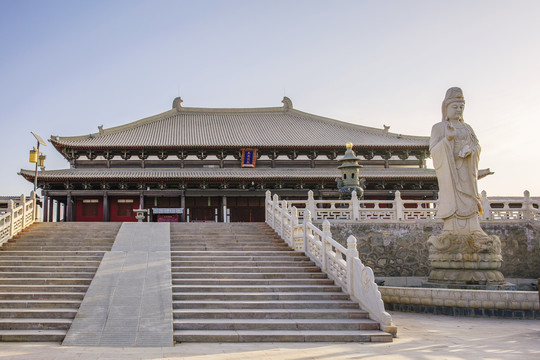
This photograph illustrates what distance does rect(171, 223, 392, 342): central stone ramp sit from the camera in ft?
29.5

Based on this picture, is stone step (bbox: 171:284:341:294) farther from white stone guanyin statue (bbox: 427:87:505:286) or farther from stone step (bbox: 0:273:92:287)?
white stone guanyin statue (bbox: 427:87:505:286)

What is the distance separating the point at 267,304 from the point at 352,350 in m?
2.69

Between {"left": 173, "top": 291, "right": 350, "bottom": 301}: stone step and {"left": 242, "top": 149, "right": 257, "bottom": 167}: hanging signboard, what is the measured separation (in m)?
18.7

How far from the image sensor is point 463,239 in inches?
510

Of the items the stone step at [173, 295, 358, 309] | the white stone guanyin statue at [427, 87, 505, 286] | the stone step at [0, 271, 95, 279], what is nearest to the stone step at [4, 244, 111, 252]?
the stone step at [0, 271, 95, 279]

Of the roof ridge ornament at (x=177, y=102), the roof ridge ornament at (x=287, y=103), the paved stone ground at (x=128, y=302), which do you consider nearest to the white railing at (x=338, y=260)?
the paved stone ground at (x=128, y=302)

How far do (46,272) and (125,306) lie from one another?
12.0ft

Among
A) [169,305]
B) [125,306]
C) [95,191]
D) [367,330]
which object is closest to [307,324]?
[367,330]

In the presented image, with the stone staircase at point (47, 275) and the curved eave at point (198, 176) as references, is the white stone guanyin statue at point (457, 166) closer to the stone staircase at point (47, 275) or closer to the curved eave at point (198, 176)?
the stone staircase at point (47, 275)

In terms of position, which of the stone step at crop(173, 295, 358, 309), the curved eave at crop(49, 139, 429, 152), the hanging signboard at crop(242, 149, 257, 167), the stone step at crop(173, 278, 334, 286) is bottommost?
the stone step at crop(173, 295, 358, 309)

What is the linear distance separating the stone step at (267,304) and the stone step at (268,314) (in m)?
0.19

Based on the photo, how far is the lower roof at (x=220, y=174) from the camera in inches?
1052

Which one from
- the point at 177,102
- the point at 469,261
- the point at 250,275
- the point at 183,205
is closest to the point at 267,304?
the point at 250,275

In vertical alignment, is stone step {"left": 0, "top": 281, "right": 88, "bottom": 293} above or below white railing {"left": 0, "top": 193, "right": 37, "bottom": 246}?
below
